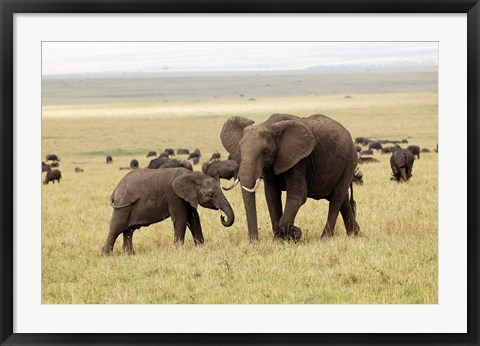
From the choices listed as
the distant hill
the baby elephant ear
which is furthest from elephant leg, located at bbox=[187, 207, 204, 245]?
the distant hill

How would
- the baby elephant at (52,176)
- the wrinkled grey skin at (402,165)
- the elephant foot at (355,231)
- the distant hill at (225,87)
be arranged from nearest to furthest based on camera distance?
the elephant foot at (355,231) → the wrinkled grey skin at (402,165) → the baby elephant at (52,176) → the distant hill at (225,87)

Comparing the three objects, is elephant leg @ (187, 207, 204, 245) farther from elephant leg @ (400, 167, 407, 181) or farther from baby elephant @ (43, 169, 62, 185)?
baby elephant @ (43, 169, 62, 185)

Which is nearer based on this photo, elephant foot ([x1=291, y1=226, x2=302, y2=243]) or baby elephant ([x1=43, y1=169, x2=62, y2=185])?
elephant foot ([x1=291, y1=226, x2=302, y2=243])

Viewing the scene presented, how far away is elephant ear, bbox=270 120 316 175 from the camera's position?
15547 mm

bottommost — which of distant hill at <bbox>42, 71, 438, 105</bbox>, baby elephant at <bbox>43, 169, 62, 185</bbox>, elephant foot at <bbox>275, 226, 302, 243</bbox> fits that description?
elephant foot at <bbox>275, 226, 302, 243</bbox>

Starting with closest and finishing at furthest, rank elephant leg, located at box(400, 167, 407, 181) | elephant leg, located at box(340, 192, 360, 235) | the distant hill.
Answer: elephant leg, located at box(340, 192, 360, 235)
elephant leg, located at box(400, 167, 407, 181)
the distant hill

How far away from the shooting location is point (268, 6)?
10570 mm

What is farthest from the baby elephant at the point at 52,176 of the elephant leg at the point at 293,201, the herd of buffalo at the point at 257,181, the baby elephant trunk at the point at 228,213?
the elephant leg at the point at 293,201

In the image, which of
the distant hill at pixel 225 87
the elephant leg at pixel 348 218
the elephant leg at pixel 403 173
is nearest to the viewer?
the elephant leg at pixel 348 218

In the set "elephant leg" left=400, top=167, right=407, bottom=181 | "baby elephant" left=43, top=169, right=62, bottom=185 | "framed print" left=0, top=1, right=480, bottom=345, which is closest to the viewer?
"framed print" left=0, top=1, right=480, bottom=345

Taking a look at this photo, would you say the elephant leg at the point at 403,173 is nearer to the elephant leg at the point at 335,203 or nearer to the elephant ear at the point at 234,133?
the elephant leg at the point at 335,203

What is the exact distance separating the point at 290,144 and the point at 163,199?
249cm

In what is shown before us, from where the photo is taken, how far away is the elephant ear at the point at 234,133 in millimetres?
16219

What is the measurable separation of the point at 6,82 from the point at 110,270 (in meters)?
4.63
